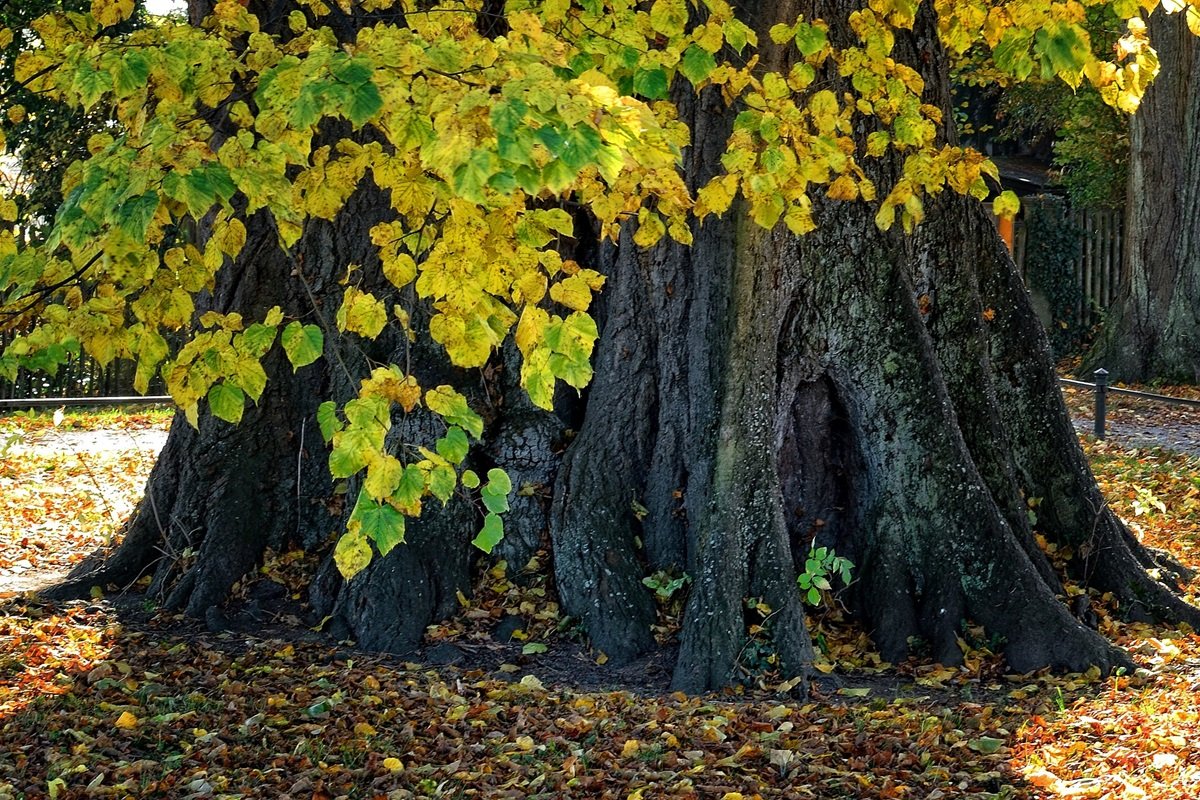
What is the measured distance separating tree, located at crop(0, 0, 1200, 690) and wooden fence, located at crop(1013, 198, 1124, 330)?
14701 mm

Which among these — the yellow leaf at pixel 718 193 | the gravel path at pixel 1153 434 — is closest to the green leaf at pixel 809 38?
the yellow leaf at pixel 718 193

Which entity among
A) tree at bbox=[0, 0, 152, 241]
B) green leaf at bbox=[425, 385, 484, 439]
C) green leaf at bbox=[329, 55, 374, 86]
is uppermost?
tree at bbox=[0, 0, 152, 241]

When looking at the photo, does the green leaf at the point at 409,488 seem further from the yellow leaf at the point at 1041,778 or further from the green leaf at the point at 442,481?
the yellow leaf at the point at 1041,778

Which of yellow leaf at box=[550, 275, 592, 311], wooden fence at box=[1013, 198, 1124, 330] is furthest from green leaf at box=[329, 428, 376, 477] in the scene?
wooden fence at box=[1013, 198, 1124, 330]

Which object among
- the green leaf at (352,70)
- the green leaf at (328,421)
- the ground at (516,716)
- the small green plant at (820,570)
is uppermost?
the green leaf at (352,70)

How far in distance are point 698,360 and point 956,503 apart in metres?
1.39

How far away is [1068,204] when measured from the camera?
21.2 metres

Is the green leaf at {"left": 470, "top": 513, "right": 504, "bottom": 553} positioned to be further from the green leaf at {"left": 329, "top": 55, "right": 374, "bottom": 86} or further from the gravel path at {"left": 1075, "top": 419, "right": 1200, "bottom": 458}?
the gravel path at {"left": 1075, "top": 419, "right": 1200, "bottom": 458}

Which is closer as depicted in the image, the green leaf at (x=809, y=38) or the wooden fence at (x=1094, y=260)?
the green leaf at (x=809, y=38)

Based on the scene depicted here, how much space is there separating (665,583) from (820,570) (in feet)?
2.35

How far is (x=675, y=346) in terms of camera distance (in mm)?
6059

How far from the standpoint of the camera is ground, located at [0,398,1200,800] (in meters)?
4.43

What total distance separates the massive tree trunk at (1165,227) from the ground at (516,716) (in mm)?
10892

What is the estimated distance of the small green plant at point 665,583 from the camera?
5921 mm
